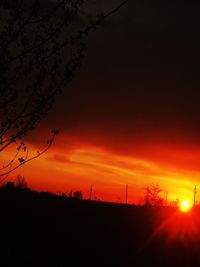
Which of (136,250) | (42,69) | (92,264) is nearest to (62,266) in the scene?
(92,264)

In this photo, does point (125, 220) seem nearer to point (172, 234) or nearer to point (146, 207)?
point (172, 234)

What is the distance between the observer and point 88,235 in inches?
541

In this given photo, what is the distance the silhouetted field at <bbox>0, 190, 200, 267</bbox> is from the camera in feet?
39.7

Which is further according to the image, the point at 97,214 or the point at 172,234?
the point at 97,214

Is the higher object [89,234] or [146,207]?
[146,207]

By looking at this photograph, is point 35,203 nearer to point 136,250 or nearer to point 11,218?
point 11,218

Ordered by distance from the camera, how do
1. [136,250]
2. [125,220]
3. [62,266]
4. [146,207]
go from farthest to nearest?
[146,207], [125,220], [136,250], [62,266]

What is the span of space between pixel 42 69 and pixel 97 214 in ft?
33.7

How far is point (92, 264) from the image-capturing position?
39.2 feet

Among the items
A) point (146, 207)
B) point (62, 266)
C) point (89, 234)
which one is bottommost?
point (62, 266)

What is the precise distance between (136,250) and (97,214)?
327 cm

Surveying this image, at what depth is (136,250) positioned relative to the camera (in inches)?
518

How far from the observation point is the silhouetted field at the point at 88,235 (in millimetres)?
12109

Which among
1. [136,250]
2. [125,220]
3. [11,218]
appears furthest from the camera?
[125,220]
